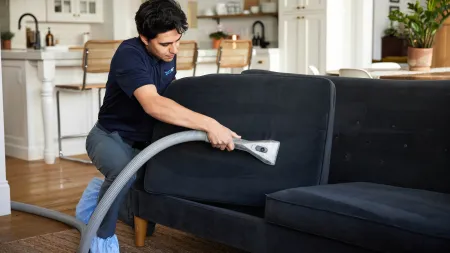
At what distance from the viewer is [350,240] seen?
7.28 feet

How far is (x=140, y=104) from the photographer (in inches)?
110

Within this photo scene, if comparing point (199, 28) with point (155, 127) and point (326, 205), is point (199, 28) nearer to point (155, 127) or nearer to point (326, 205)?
point (155, 127)

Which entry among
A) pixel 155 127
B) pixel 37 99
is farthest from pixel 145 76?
pixel 37 99

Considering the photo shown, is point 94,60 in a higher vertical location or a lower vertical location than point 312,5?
lower

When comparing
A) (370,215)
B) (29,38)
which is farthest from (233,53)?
(370,215)

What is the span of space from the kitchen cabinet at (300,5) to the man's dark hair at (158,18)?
5330 mm

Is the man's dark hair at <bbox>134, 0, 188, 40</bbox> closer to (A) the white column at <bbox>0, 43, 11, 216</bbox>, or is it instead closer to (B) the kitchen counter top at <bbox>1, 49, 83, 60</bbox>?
(A) the white column at <bbox>0, 43, 11, 216</bbox>

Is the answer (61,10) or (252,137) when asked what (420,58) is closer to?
(252,137)

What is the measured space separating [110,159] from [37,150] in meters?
3.08

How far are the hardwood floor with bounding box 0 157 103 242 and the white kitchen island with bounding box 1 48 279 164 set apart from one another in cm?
18

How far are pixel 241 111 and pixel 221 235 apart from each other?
1.62 ft

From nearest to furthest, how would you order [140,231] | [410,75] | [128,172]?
[128,172], [140,231], [410,75]

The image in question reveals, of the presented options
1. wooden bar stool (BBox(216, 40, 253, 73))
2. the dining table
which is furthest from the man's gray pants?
wooden bar stool (BBox(216, 40, 253, 73))

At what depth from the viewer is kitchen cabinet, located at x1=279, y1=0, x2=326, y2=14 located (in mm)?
7871
